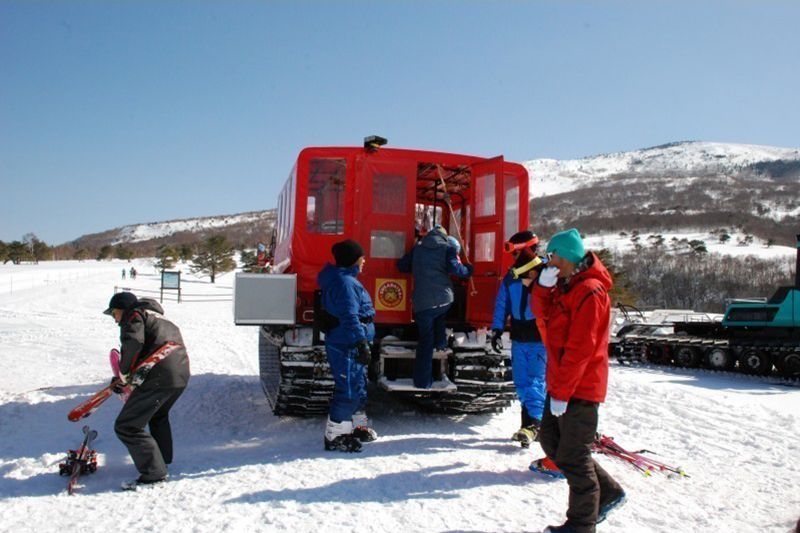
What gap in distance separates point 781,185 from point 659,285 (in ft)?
331

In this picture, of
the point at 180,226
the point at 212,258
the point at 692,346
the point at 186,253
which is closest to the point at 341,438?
the point at 692,346

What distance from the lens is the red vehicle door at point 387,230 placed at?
634cm

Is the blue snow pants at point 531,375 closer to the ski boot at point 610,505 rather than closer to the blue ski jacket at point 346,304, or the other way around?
the blue ski jacket at point 346,304

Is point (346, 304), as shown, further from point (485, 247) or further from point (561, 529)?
point (561, 529)

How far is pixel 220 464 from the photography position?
16.2ft

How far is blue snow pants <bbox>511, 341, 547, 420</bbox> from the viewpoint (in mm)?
5605

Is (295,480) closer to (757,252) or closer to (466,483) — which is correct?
(466,483)

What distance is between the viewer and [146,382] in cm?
454

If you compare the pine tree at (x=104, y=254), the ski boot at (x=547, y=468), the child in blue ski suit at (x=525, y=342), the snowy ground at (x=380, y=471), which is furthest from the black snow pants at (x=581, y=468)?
the pine tree at (x=104, y=254)

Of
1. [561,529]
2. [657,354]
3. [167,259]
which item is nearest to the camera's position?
[561,529]

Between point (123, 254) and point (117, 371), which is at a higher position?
point (123, 254)

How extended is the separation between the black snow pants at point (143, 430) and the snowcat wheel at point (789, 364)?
1359 centimetres

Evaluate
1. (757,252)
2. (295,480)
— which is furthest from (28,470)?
(757,252)

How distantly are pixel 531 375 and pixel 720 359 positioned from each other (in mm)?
11768
